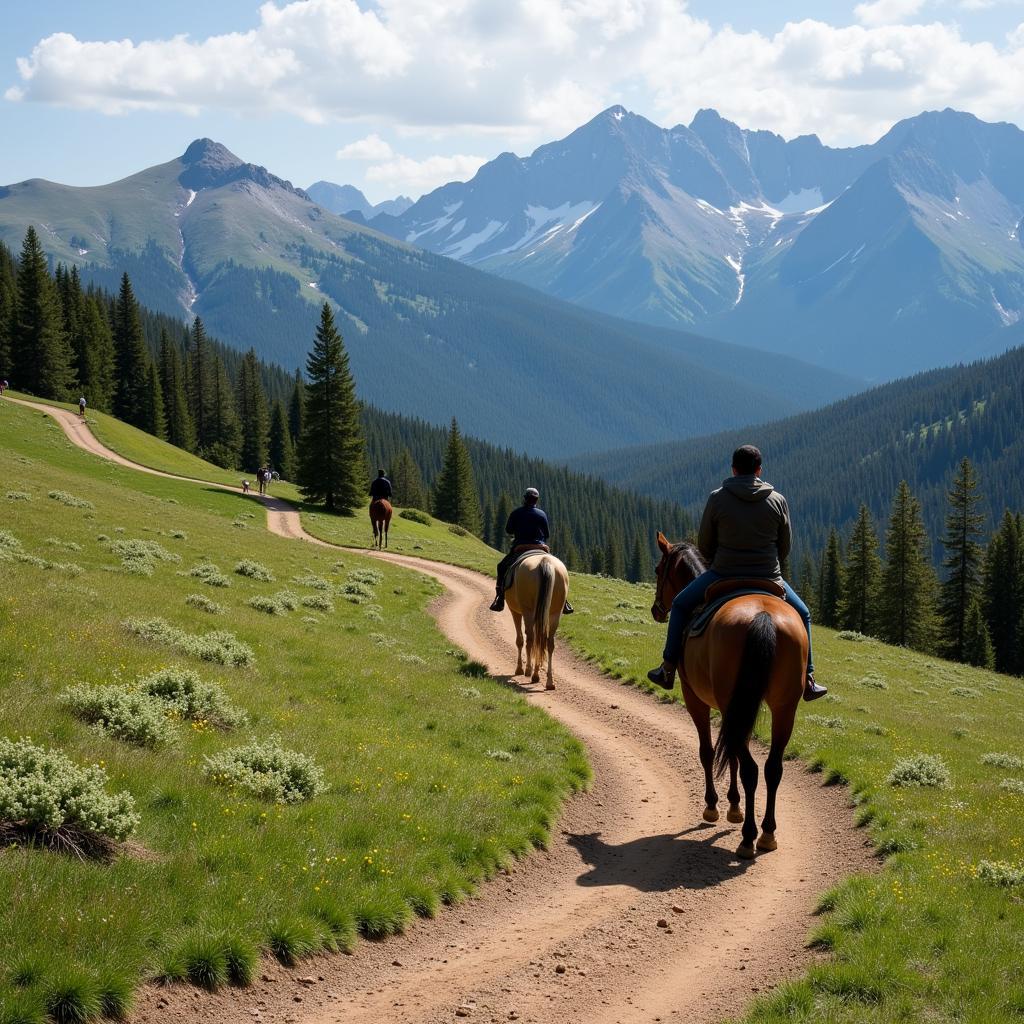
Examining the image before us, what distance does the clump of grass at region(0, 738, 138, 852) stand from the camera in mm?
8805

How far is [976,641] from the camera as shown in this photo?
82125 millimetres

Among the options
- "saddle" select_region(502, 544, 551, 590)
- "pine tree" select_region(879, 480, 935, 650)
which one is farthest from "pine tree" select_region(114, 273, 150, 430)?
"saddle" select_region(502, 544, 551, 590)

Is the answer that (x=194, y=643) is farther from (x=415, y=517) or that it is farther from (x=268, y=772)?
(x=415, y=517)

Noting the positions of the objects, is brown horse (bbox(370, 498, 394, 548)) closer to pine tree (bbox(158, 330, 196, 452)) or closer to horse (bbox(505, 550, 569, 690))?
horse (bbox(505, 550, 569, 690))

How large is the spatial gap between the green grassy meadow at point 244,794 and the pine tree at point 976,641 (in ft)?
235

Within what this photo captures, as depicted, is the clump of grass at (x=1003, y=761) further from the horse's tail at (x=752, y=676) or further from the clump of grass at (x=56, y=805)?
the clump of grass at (x=56, y=805)

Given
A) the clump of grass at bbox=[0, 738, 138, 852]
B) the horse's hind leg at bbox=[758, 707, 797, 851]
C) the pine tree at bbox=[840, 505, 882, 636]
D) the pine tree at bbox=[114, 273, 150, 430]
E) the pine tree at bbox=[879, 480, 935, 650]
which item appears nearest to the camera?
the clump of grass at bbox=[0, 738, 138, 852]

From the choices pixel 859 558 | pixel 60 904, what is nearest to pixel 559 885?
pixel 60 904

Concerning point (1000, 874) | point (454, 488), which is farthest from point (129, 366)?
point (1000, 874)

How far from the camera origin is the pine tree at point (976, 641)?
82000 mm

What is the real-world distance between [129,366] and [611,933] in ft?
397

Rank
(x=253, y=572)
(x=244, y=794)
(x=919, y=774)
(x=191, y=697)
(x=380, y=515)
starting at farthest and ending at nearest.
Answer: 1. (x=380, y=515)
2. (x=253, y=572)
3. (x=919, y=774)
4. (x=191, y=697)
5. (x=244, y=794)

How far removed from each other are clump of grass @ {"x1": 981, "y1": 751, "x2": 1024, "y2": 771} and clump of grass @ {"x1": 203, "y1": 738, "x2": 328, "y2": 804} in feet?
48.2

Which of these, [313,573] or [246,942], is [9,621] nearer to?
[246,942]
